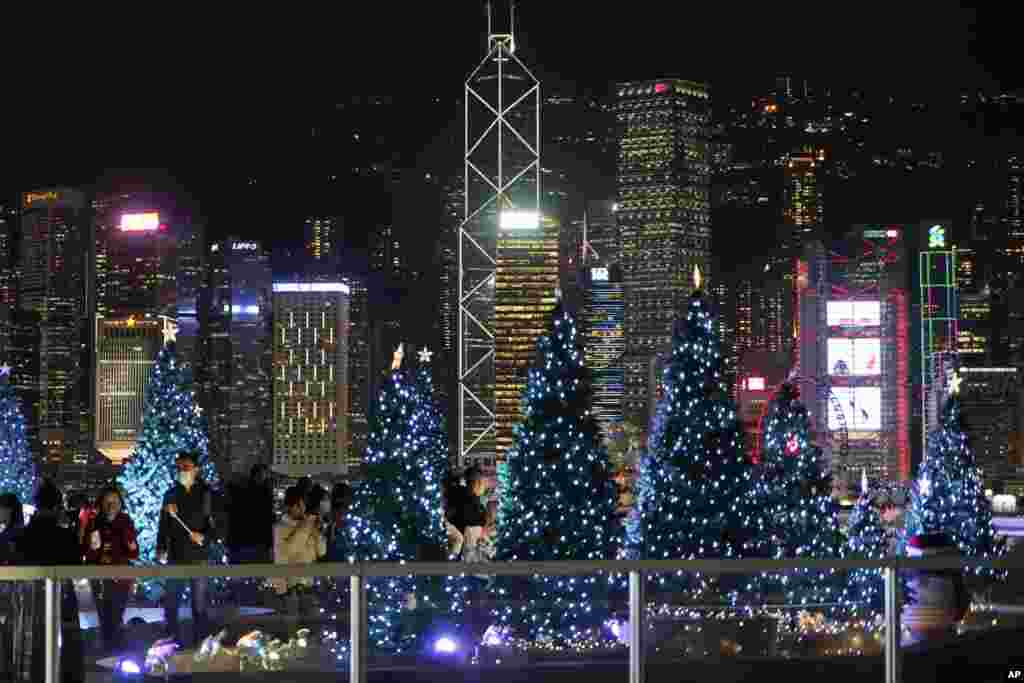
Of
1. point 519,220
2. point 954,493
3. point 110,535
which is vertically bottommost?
point 954,493

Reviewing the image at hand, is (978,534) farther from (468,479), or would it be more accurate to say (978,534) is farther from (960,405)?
(468,479)

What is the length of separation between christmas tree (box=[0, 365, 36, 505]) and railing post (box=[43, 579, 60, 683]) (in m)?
26.5

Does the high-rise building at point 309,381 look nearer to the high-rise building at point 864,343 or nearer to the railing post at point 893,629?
the high-rise building at point 864,343

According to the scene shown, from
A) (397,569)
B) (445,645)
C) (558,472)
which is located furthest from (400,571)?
(558,472)

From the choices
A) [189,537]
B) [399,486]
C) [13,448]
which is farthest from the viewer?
[13,448]

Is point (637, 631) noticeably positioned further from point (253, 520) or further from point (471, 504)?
point (471, 504)

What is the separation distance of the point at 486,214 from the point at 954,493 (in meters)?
55.9

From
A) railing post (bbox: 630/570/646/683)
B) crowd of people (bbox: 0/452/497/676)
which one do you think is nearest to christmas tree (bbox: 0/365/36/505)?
crowd of people (bbox: 0/452/497/676)

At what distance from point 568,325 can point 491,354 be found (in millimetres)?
56992

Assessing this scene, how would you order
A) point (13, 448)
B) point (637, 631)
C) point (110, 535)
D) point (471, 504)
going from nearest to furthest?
point (637, 631) < point (110, 535) < point (471, 504) < point (13, 448)

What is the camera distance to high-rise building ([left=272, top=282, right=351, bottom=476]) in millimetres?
115125

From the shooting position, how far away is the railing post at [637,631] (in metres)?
8.59

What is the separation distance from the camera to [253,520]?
1728cm

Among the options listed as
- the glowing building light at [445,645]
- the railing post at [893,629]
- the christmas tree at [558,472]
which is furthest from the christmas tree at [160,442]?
the railing post at [893,629]
